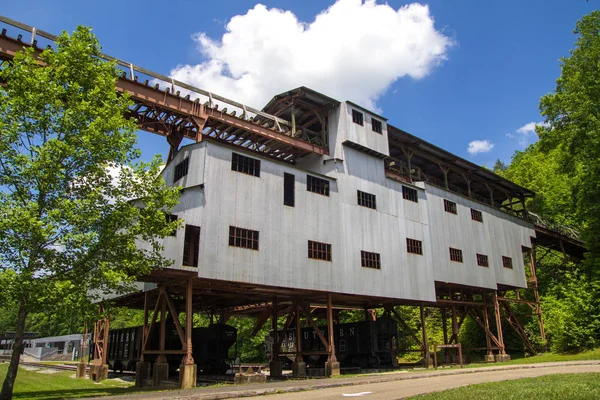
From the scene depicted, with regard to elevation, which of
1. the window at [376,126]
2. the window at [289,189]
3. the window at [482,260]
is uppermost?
the window at [376,126]

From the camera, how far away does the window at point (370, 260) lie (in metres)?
27.0

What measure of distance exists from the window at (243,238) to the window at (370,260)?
7267 millimetres

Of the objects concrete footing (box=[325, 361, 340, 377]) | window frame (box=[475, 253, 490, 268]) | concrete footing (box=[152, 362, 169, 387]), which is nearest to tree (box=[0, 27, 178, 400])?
concrete footing (box=[152, 362, 169, 387])

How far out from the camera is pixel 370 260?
89.9 ft

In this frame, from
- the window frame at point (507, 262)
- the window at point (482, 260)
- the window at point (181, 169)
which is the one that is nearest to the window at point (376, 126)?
the window at point (181, 169)

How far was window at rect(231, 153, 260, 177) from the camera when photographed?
23.0 metres

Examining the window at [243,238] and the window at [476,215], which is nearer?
the window at [243,238]

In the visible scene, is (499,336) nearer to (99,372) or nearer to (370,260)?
(370,260)

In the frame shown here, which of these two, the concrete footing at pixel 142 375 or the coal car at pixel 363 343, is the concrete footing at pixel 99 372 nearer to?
the concrete footing at pixel 142 375

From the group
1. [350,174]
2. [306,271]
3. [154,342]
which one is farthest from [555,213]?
[154,342]

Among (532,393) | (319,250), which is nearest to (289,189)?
(319,250)

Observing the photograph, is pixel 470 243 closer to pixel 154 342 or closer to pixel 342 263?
pixel 342 263

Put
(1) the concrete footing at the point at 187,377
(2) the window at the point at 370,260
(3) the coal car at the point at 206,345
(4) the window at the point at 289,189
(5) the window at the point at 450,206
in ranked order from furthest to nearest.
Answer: (5) the window at the point at 450,206
(3) the coal car at the point at 206,345
(2) the window at the point at 370,260
(4) the window at the point at 289,189
(1) the concrete footing at the point at 187,377

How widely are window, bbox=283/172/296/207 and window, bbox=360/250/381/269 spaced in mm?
5460
